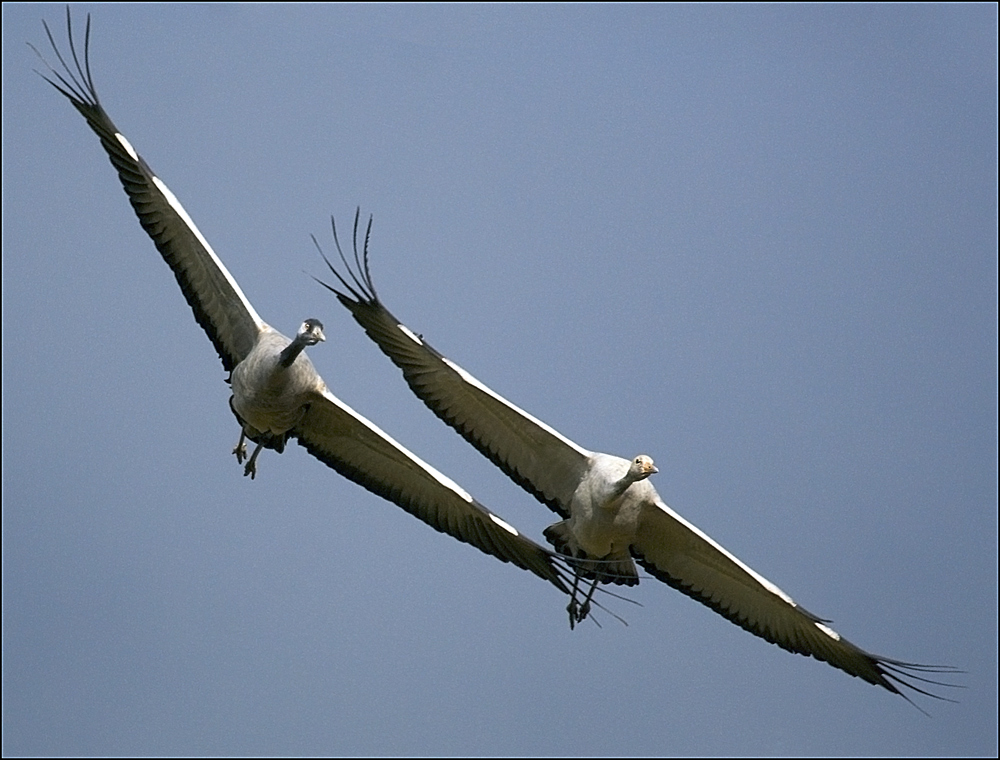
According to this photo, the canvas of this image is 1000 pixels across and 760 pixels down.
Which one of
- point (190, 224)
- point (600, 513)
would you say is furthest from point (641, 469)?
point (190, 224)

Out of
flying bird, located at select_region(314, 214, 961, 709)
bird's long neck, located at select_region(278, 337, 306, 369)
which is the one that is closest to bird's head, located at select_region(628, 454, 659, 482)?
flying bird, located at select_region(314, 214, 961, 709)

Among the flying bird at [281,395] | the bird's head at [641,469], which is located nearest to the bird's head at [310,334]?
the flying bird at [281,395]

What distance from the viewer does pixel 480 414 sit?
18594 mm

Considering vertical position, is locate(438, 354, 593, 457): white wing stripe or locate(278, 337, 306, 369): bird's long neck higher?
locate(438, 354, 593, 457): white wing stripe

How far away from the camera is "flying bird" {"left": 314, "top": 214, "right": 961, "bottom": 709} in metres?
18.2

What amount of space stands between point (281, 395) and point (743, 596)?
5.01m

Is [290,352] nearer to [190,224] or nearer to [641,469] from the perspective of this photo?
[190,224]

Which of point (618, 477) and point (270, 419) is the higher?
point (618, 477)

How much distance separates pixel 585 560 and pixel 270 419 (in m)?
3.18

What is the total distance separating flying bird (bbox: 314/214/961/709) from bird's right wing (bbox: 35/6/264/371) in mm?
1011

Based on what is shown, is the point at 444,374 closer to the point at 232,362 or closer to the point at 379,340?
the point at 379,340

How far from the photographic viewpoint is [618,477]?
18.0 metres

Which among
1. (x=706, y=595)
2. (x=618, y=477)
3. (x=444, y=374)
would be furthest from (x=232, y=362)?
(x=706, y=595)

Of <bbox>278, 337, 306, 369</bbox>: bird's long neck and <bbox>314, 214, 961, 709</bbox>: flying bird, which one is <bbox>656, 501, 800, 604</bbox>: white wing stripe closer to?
<bbox>314, 214, 961, 709</bbox>: flying bird
